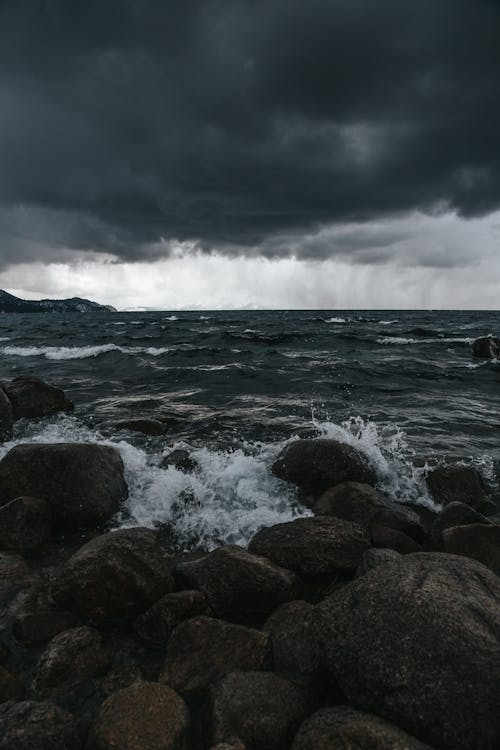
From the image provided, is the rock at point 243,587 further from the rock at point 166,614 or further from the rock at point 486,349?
the rock at point 486,349

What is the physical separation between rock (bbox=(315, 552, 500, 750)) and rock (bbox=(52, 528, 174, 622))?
177 centimetres

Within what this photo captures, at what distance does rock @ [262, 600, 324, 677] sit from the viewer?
371cm

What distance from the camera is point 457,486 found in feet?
24.8

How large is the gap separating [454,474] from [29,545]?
22.0 feet

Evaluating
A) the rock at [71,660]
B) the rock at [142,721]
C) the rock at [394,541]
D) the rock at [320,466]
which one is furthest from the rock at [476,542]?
the rock at [71,660]

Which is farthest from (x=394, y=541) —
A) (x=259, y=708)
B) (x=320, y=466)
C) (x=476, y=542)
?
(x=259, y=708)

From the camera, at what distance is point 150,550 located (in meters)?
4.77

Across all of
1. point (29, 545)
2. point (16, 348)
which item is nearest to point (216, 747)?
point (29, 545)

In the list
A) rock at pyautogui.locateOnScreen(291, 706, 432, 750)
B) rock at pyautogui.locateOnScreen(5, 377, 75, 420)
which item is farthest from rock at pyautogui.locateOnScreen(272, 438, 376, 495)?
rock at pyautogui.locateOnScreen(5, 377, 75, 420)

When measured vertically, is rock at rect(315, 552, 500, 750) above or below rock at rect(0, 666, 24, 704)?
above

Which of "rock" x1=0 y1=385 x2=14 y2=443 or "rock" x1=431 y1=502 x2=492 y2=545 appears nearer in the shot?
"rock" x1=431 y1=502 x2=492 y2=545

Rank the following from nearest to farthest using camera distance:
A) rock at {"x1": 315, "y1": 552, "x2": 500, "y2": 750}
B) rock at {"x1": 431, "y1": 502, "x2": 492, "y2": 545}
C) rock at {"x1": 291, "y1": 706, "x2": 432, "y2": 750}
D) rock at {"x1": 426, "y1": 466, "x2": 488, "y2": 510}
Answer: rock at {"x1": 291, "y1": 706, "x2": 432, "y2": 750}, rock at {"x1": 315, "y1": 552, "x2": 500, "y2": 750}, rock at {"x1": 431, "y1": 502, "x2": 492, "y2": 545}, rock at {"x1": 426, "y1": 466, "x2": 488, "y2": 510}

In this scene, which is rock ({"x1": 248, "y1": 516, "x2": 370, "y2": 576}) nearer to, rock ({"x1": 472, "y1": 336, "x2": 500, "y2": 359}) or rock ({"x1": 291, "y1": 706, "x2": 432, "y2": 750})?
rock ({"x1": 291, "y1": 706, "x2": 432, "y2": 750})

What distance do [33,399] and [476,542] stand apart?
11.1m
